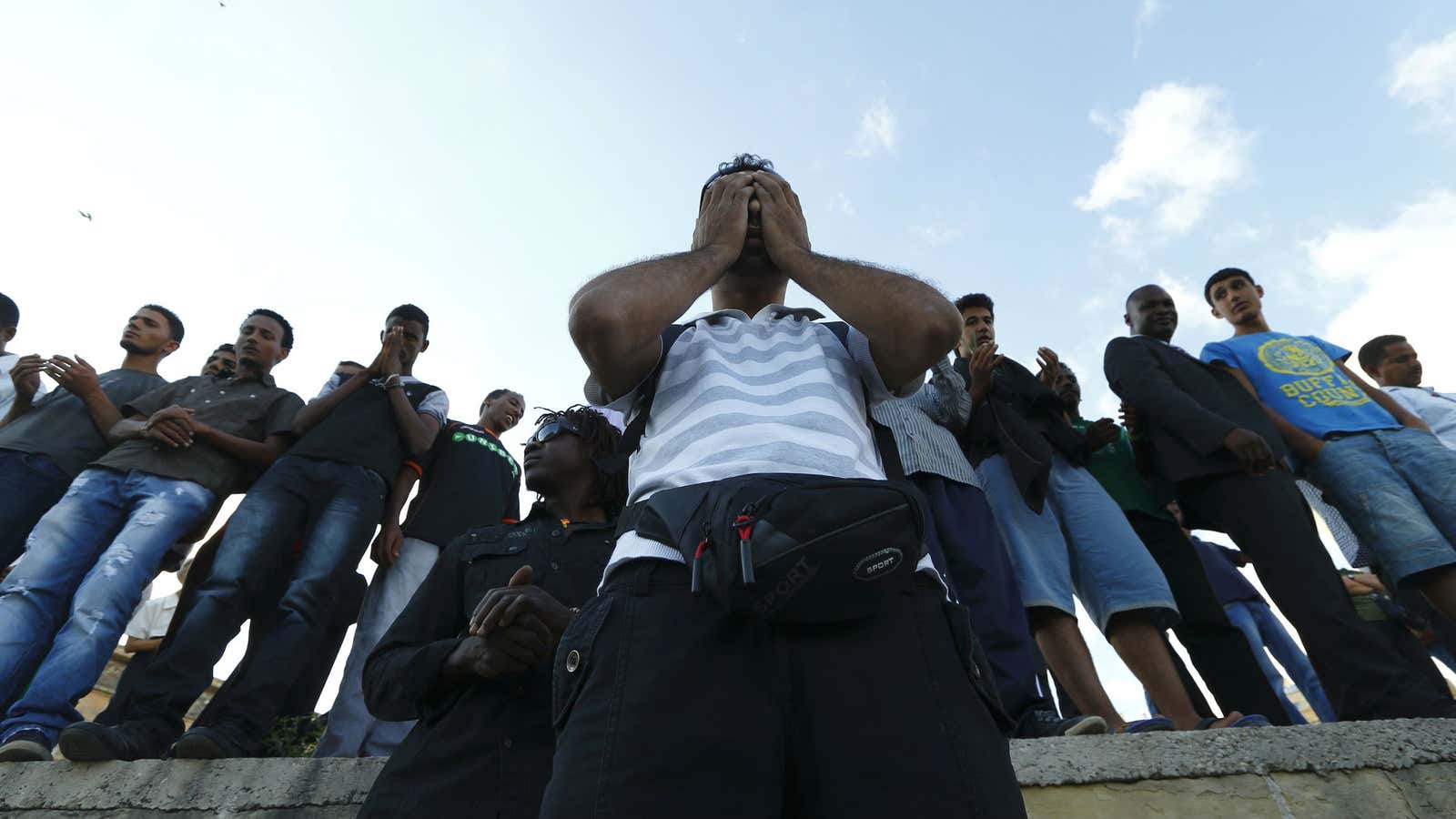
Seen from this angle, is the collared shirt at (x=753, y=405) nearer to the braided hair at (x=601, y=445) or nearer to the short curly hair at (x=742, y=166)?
the short curly hair at (x=742, y=166)

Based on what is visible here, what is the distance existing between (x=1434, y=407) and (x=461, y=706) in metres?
5.81

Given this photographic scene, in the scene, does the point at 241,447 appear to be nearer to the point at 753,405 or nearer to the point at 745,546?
the point at 753,405

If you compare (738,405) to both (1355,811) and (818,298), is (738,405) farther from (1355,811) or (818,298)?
(1355,811)

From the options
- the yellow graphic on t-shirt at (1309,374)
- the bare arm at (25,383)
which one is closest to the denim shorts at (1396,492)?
the yellow graphic on t-shirt at (1309,374)

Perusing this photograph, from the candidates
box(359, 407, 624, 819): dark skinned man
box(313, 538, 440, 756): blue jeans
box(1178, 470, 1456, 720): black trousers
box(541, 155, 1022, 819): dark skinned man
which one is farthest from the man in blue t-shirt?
box(313, 538, 440, 756): blue jeans

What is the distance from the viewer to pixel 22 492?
435 centimetres

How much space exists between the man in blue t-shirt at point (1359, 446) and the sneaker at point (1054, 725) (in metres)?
1.89

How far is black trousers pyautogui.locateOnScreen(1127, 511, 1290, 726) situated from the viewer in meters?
3.71

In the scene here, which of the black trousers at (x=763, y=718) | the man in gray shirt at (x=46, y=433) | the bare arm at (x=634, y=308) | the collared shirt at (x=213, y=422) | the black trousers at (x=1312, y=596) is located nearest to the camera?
the black trousers at (x=763, y=718)

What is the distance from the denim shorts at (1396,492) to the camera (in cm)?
364

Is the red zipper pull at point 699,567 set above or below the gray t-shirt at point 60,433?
below

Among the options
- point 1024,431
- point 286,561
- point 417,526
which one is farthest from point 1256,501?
point 286,561

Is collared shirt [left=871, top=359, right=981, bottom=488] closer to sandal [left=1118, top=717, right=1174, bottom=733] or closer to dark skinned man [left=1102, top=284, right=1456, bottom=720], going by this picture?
dark skinned man [left=1102, top=284, right=1456, bottom=720]

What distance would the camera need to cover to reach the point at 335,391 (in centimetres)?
464
